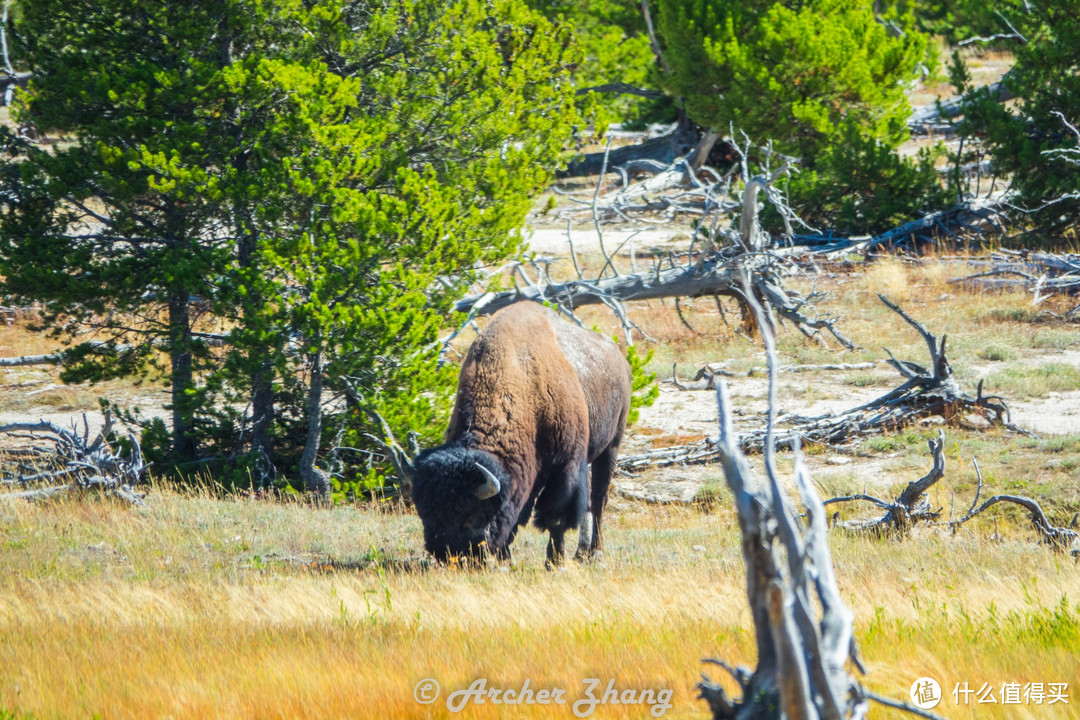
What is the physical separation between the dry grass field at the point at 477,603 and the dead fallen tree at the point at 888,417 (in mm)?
237

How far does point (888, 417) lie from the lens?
487 inches

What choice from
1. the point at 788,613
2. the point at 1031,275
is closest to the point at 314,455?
the point at 788,613

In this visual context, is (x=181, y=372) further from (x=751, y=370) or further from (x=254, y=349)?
(x=751, y=370)

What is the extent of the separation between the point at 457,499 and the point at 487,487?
22cm

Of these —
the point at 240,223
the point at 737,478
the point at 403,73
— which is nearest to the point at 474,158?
the point at 403,73

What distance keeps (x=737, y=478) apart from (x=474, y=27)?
32.7ft

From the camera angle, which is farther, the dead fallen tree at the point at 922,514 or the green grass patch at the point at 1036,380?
the green grass patch at the point at 1036,380

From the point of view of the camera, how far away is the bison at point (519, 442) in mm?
6762

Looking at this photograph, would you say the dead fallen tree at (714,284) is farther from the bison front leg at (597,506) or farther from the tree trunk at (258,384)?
the bison front leg at (597,506)

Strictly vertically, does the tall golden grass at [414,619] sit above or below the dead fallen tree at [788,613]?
below

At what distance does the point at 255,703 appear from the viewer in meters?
4.60

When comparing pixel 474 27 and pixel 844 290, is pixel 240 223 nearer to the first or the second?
pixel 474 27

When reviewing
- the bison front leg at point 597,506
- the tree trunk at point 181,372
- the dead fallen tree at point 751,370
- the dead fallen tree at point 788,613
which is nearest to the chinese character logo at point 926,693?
the dead fallen tree at point 788,613

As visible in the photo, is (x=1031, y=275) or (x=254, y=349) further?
(x=1031, y=275)
